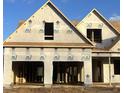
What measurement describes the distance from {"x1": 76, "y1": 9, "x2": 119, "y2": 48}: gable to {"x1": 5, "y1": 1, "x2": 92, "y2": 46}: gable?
320 cm

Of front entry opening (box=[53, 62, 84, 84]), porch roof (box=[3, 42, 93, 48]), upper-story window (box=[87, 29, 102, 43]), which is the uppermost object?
upper-story window (box=[87, 29, 102, 43])

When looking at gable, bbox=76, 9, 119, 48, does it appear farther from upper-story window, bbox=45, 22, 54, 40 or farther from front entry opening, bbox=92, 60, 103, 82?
upper-story window, bbox=45, 22, 54, 40

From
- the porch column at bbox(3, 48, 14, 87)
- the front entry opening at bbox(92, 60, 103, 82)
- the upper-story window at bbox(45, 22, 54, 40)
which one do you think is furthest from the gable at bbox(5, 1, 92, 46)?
the front entry opening at bbox(92, 60, 103, 82)

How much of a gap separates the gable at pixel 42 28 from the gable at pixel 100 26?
10.5 feet

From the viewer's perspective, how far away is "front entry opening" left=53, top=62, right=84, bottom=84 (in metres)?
26.8

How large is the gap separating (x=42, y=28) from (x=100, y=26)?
227 inches

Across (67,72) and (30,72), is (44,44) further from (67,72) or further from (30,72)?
(67,72)

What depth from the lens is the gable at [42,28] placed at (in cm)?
2380

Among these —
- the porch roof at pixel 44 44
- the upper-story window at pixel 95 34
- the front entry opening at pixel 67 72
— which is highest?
the upper-story window at pixel 95 34

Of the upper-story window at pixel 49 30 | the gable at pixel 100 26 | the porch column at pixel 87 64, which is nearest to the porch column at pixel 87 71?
the porch column at pixel 87 64

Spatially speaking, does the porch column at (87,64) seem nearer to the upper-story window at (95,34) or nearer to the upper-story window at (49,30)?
the upper-story window at (49,30)

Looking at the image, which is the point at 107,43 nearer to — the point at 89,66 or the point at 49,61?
the point at 89,66

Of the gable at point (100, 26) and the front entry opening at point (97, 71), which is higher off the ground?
the gable at point (100, 26)

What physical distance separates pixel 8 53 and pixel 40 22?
10.8ft
